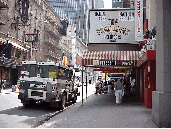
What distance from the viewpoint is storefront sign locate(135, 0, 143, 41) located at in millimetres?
19000

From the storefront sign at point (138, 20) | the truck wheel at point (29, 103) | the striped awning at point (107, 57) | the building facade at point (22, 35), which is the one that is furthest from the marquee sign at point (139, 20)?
the building facade at point (22, 35)

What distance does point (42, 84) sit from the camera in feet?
50.1

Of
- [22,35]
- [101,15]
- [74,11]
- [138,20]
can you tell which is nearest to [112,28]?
[101,15]

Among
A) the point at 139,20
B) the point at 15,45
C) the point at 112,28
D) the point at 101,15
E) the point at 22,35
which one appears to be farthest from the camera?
the point at 22,35

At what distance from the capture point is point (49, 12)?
63031 millimetres

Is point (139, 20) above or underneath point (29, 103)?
above

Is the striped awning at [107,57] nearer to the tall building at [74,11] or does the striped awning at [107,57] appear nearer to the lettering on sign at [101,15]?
the lettering on sign at [101,15]

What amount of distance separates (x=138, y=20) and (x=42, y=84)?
8628mm

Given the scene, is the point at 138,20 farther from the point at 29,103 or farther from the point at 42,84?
the point at 29,103

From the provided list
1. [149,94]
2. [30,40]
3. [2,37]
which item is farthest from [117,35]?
[30,40]

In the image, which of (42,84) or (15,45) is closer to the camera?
(42,84)

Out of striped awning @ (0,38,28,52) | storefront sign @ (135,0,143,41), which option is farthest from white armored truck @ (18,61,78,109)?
striped awning @ (0,38,28,52)

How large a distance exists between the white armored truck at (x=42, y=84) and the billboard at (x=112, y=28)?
236 inches

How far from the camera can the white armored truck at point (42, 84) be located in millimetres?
15172
